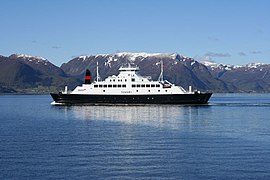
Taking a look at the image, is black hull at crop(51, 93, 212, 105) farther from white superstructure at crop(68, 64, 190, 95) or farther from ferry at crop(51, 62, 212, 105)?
white superstructure at crop(68, 64, 190, 95)

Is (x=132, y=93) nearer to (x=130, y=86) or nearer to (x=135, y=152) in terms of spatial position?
(x=130, y=86)

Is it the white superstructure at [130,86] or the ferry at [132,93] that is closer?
the ferry at [132,93]

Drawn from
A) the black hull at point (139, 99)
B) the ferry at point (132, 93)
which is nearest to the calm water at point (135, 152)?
the black hull at point (139, 99)

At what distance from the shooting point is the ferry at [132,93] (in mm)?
98000

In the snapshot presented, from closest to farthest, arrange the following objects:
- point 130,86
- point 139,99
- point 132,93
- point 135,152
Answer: point 135,152 → point 139,99 → point 132,93 → point 130,86

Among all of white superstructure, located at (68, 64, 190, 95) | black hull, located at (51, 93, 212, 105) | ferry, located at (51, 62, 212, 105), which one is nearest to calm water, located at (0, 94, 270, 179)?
black hull, located at (51, 93, 212, 105)

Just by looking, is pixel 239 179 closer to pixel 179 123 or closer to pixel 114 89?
pixel 179 123

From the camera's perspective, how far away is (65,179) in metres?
26.3

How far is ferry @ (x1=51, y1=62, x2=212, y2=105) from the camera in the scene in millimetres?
98000

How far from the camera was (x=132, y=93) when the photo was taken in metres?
99.2

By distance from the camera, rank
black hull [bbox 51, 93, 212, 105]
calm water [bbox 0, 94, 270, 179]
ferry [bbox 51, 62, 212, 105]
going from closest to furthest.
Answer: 1. calm water [bbox 0, 94, 270, 179]
2. black hull [bbox 51, 93, 212, 105]
3. ferry [bbox 51, 62, 212, 105]

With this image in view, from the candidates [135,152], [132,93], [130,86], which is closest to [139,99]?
[132,93]

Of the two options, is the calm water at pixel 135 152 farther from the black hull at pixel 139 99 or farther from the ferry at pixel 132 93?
the ferry at pixel 132 93

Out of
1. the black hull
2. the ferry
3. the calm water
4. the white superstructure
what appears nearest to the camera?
the calm water
